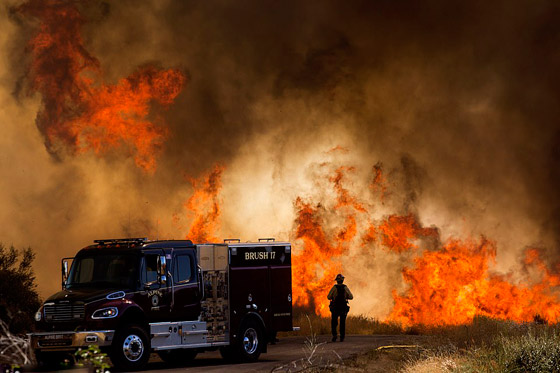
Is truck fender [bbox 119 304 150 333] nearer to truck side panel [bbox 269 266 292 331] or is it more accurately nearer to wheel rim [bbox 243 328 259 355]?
wheel rim [bbox 243 328 259 355]

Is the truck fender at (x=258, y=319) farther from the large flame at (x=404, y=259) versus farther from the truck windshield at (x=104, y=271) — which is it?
the large flame at (x=404, y=259)

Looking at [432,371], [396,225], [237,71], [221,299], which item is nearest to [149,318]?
[221,299]

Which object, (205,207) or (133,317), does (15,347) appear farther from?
(205,207)

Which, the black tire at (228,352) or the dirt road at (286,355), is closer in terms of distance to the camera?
the dirt road at (286,355)

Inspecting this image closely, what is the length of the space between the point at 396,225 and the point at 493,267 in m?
4.59

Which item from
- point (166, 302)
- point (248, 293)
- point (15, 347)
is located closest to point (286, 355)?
point (248, 293)

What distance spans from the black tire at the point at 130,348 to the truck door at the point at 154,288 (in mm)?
582

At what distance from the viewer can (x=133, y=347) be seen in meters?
22.0

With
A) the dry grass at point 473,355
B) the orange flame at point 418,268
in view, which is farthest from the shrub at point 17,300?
the orange flame at point 418,268

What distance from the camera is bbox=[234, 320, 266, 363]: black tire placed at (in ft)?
81.8

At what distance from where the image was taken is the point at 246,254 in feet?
82.7

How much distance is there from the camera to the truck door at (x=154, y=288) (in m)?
22.7

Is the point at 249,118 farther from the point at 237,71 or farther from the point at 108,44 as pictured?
the point at 108,44

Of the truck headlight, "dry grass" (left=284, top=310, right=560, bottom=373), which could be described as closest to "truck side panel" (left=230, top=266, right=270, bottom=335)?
"dry grass" (left=284, top=310, right=560, bottom=373)
